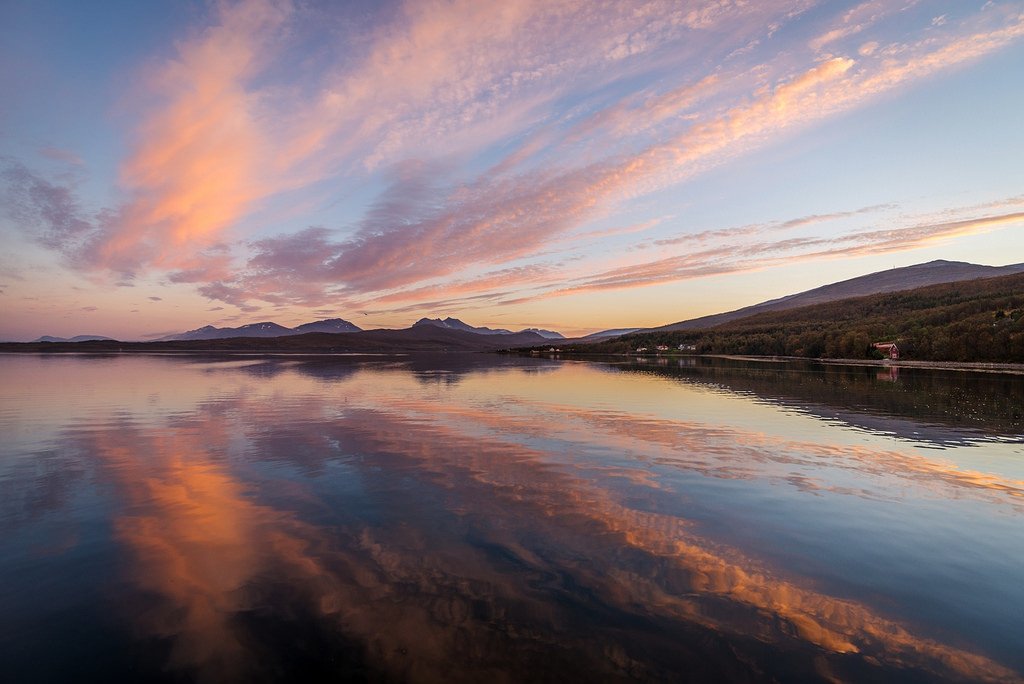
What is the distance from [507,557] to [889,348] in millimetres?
140614

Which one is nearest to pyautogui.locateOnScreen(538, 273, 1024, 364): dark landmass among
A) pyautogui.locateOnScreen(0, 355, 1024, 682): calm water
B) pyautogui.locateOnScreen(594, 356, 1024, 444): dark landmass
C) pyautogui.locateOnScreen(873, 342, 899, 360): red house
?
pyautogui.locateOnScreen(873, 342, 899, 360): red house

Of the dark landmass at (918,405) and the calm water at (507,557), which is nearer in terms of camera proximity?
the calm water at (507,557)

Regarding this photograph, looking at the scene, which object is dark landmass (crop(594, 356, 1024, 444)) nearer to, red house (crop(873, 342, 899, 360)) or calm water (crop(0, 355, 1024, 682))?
calm water (crop(0, 355, 1024, 682))

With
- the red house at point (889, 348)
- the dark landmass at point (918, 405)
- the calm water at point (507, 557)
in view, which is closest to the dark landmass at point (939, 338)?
the red house at point (889, 348)

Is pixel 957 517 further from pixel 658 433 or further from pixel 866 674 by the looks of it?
pixel 658 433

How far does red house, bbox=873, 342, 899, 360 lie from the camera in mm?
112512

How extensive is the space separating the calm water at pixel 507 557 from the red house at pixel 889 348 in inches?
4281

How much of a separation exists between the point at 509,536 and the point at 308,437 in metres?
15.8

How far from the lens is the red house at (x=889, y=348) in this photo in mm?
112512

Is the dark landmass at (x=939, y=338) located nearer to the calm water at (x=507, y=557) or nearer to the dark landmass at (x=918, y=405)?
the dark landmass at (x=918, y=405)

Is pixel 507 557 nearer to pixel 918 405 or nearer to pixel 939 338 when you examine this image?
pixel 918 405

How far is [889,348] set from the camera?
117250mm

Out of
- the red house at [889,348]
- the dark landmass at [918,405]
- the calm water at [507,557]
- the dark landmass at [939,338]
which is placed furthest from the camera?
the red house at [889,348]

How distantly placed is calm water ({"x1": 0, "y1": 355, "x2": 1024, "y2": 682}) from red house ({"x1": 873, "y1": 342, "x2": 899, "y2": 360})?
108727 mm
